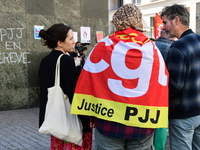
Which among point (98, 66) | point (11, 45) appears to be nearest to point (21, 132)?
point (11, 45)

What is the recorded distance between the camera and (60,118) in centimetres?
256

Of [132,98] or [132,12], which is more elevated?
[132,12]

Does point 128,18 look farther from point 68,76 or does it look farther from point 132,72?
point 68,76

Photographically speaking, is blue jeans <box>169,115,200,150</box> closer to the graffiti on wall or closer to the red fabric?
the red fabric

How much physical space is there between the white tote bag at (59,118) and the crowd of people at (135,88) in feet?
0.29

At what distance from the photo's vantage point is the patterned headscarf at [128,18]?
7.11ft

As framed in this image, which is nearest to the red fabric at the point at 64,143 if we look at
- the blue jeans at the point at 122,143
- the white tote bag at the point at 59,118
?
the white tote bag at the point at 59,118

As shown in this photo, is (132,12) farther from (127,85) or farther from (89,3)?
(89,3)

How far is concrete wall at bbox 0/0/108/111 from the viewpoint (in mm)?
7059

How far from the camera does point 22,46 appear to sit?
725cm

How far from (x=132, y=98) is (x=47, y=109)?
895 mm

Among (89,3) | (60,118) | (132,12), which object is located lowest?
(60,118)

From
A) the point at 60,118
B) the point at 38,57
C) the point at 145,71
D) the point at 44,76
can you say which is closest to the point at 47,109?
the point at 60,118


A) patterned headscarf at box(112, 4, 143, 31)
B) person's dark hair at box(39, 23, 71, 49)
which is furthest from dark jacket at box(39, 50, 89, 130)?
patterned headscarf at box(112, 4, 143, 31)
